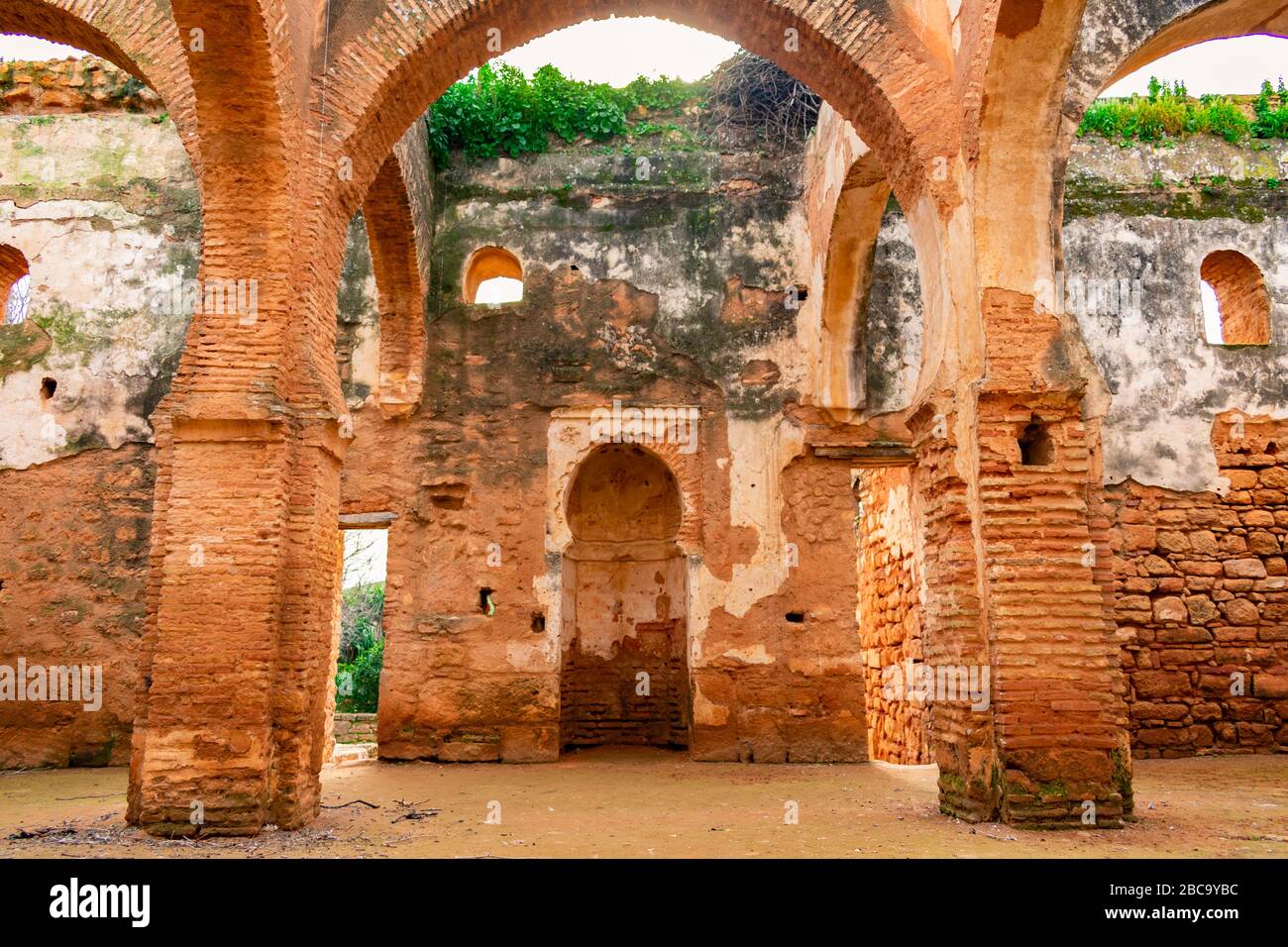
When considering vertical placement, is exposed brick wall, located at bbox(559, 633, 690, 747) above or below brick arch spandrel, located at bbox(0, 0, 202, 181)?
below

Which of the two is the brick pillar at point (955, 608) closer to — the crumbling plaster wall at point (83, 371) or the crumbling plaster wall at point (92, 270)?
the crumbling plaster wall at point (83, 371)

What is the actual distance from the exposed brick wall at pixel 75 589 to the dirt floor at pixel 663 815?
49 centimetres

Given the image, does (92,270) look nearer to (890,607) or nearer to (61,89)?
(61,89)

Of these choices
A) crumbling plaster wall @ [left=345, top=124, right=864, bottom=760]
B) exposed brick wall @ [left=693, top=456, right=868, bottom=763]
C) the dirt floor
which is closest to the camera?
the dirt floor

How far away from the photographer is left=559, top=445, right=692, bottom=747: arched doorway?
11375mm

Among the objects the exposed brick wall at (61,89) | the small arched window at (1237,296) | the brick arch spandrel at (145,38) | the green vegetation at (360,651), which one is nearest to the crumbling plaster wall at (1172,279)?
the small arched window at (1237,296)

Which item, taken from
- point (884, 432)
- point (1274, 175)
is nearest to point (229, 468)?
point (884, 432)

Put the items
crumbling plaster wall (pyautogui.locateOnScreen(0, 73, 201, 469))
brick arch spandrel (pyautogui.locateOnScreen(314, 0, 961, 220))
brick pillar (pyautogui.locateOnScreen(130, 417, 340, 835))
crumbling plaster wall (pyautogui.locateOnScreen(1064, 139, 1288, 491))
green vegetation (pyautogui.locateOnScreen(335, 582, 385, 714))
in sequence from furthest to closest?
green vegetation (pyautogui.locateOnScreen(335, 582, 385, 714))
crumbling plaster wall (pyautogui.locateOnScreen(1064, 139, 1288, 491))
crumbling plaster wall (pyautogui.locateOnScreen(0, 73, 201, 469))
brick arch spandrel (pyautogui.locateOnScreen(314, 0, 961, 220))
brick pillar (pyautogui.locateOnScreen(130, 417, 340, 835))

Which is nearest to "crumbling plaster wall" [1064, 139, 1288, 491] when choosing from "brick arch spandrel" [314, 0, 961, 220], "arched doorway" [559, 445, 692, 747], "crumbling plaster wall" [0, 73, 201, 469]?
"brick arch spandrel" [314, 0, 961, 220]

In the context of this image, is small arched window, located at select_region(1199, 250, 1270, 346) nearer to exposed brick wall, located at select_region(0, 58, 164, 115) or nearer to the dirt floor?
the dirt floor

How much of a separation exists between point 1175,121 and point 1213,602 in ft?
18.6

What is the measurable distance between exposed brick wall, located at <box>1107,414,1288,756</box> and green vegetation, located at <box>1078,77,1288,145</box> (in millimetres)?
3515

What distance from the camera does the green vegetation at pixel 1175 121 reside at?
37.1 ft

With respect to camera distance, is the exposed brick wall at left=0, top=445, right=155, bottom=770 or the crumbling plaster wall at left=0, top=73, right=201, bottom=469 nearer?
the exposed brick wall at left=0, top=445, right=155, bottom=770
